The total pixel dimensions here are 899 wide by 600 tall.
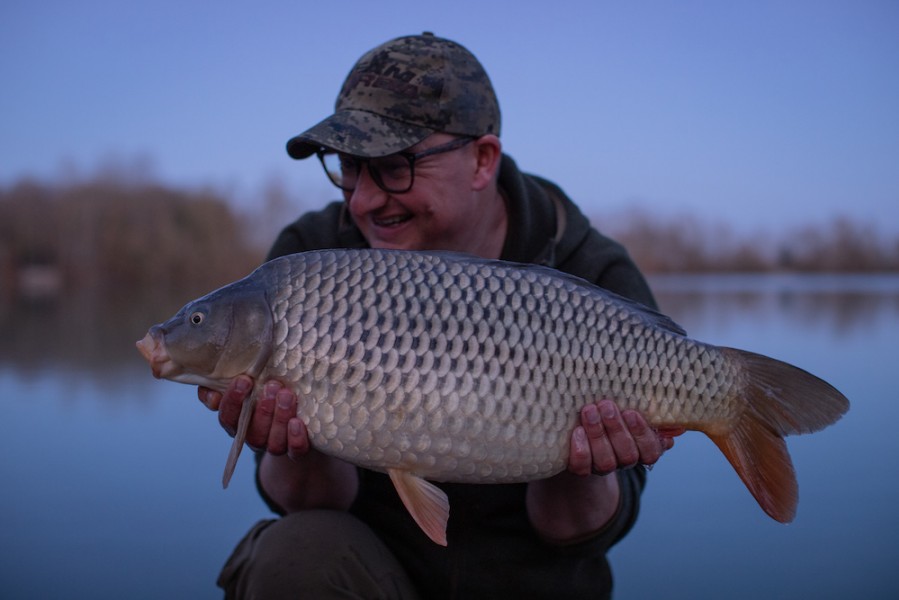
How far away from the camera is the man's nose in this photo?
1.82 meters

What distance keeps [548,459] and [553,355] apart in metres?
0.19

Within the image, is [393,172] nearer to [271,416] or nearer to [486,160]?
[486,160]

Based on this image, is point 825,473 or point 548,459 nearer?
point 548,459

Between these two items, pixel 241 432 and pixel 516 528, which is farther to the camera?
pixel 516 528

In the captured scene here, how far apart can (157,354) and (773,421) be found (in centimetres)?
108

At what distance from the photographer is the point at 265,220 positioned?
20062 mm

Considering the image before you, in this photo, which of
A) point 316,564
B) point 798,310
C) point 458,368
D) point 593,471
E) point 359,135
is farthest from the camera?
point 798,310

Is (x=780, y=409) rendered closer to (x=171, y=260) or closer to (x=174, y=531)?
(x=174, y=531)

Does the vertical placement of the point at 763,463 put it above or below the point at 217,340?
below

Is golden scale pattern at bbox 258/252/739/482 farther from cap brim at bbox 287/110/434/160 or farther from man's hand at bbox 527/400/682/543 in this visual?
cap brim at bbox 287/110/434/160

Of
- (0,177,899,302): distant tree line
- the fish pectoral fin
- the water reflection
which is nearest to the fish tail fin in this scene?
the fish pectoral fin

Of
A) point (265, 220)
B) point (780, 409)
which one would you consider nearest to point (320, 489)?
point (780, 409)

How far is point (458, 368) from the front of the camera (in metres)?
1.31

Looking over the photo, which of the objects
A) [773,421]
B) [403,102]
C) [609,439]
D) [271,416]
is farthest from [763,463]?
[403,102]
